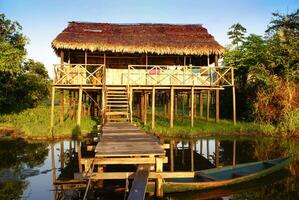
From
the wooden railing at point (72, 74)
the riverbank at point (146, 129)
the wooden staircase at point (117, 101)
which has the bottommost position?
the riverbank at point (146, 129)

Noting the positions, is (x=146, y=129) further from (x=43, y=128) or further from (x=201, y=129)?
(x=43, y=128)

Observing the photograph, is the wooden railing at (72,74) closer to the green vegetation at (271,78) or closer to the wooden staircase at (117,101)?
the wooden staircase at (117,101)

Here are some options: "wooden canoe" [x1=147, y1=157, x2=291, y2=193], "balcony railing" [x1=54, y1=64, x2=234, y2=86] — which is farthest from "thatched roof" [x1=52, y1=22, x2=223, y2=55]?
"wooden canoe" [x1=147, y1=157, x2=291, y2=193]

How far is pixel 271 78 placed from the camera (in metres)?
20.0

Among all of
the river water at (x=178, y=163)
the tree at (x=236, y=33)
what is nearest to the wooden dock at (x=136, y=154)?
the river water at (x=178, y=163)

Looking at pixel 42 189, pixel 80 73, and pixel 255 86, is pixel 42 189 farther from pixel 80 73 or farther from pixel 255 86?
pixel 255 86

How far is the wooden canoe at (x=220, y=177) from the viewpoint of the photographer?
8.64 meters

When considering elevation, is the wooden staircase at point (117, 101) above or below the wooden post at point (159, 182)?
above

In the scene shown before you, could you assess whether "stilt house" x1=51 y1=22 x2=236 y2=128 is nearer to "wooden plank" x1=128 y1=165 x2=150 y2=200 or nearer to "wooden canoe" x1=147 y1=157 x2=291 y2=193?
"wooden canoe" x1=147 y1=157 x2=291 y2=193

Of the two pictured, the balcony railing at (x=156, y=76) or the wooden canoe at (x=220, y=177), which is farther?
the balcony railing at (x=156, y=76)

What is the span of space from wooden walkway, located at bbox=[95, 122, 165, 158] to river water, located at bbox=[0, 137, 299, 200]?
1.06m

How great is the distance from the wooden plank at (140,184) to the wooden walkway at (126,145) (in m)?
0.37

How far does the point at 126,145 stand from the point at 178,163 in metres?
4.07

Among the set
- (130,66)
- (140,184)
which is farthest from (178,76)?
(140,184)
